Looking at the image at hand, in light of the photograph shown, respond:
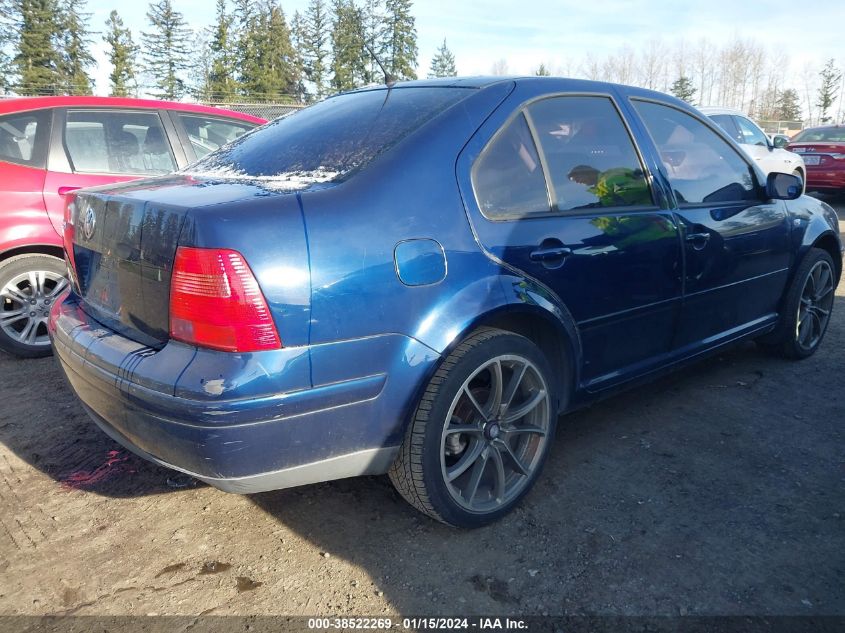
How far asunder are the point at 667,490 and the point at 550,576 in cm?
82

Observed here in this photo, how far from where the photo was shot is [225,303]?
1.95 m

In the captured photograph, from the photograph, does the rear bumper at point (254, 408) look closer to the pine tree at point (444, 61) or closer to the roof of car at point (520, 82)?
the roof of car at point (520, 82)

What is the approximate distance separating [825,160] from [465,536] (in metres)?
13.5

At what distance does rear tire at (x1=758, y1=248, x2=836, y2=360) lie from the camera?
13.6 feet

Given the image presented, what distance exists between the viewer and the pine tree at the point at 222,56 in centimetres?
5597

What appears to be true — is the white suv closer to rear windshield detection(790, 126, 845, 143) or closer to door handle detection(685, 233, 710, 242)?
rear windshield detection(790, 126, 845, 143)

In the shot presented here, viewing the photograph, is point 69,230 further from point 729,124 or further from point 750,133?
point 750,133

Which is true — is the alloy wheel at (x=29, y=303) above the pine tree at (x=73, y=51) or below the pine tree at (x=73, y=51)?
below

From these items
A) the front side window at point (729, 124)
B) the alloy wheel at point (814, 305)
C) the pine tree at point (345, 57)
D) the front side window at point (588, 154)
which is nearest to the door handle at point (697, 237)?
the front side window at point (588, 154)

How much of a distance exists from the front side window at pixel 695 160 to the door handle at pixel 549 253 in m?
0.95

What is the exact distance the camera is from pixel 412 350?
221cm

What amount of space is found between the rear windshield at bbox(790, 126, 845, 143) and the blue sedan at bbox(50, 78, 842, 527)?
12546 millimetres

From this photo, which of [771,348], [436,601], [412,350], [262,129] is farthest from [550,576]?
[771,348]

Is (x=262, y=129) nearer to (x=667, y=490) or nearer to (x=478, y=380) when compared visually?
(x=478, y=380)
